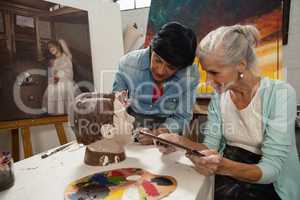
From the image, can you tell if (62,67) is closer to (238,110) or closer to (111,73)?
(111,73)

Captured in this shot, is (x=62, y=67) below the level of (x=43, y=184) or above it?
above

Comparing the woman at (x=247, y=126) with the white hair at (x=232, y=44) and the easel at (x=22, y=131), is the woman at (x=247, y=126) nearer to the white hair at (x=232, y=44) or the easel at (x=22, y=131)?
the white hair at (x=232, y=44)

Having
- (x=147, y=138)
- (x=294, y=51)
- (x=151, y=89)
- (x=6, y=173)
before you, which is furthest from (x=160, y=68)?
(x=294, y=51)

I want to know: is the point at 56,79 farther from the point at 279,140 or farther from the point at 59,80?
the point at 279,140

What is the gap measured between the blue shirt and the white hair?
1.09ft

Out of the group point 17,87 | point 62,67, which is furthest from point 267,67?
point 17,87

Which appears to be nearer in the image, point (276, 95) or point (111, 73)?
point (276, 95)

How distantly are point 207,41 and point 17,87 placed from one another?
1.02 metres

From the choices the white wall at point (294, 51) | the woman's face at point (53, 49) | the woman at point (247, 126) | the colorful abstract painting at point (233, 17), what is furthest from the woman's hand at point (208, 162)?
the white wall at point (294, 51)

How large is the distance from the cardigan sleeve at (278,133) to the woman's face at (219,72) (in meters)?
0.15

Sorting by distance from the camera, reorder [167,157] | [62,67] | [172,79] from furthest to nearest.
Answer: [62,67]
[172,79]
[167,157]

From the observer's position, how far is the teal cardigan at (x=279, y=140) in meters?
0.81

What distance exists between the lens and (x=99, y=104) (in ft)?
2.65

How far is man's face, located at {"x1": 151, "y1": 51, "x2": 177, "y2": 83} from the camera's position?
1.04 metres
